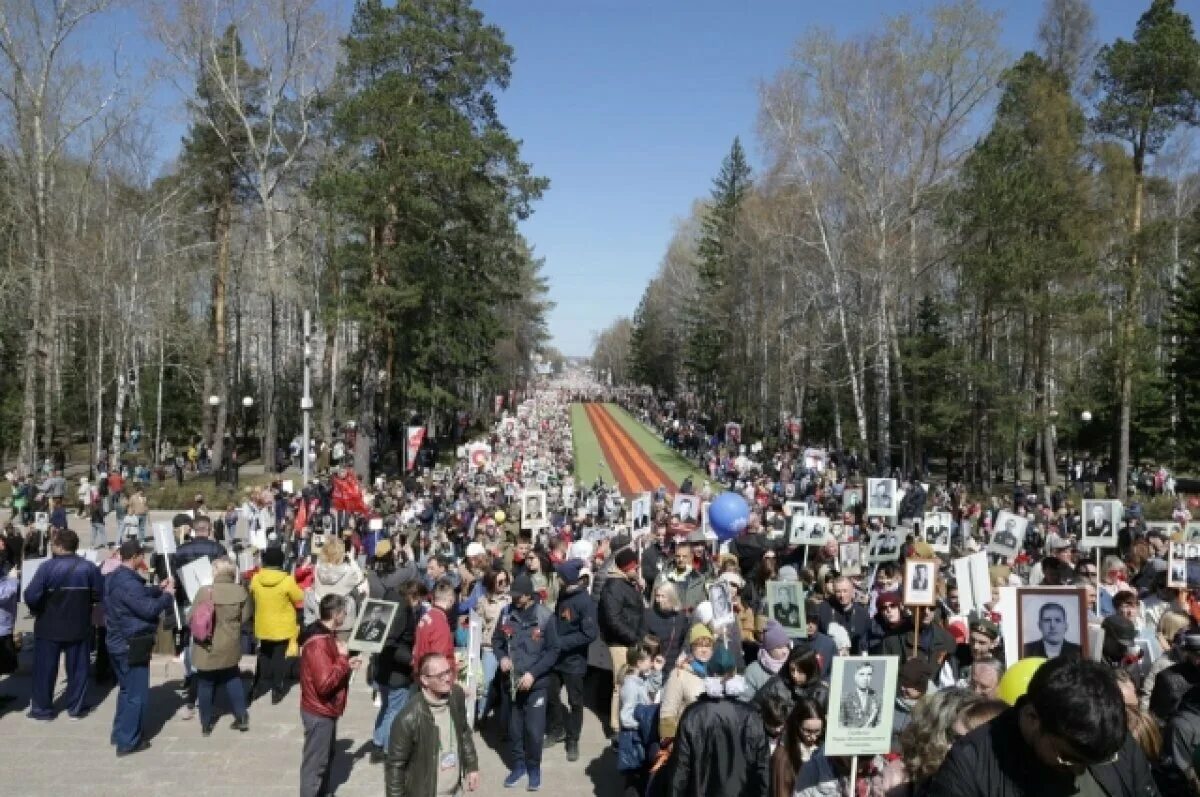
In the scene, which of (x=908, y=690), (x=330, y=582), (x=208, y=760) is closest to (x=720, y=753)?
(x=908, y=690)

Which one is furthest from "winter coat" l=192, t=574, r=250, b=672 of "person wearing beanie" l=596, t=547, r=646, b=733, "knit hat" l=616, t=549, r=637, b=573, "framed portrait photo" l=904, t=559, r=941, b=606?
"framed portrait photo" l=904, t=559, r=941, b=606

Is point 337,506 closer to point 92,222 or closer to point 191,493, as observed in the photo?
point 191,493

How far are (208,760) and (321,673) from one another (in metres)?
2.17

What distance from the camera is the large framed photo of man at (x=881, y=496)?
17.8 metres

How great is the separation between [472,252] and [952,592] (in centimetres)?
2302

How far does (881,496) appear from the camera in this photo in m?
18.1

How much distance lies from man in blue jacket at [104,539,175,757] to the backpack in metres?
0.35

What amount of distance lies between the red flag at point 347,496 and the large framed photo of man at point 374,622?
37.8 ft

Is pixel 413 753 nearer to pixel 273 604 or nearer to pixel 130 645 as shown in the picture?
pixel 130 645

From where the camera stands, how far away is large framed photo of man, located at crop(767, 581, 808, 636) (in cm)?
793

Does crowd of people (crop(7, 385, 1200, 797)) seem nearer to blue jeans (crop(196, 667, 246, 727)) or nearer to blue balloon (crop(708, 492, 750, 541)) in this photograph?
blue jeans (crop(196, 667, 246, 727))

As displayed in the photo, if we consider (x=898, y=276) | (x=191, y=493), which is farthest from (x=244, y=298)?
(x=898, y=276)

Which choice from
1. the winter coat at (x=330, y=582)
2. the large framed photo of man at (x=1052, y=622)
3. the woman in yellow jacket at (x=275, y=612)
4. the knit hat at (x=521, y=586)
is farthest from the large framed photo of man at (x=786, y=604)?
the woman in yellow jacket at (x=275, y=612)

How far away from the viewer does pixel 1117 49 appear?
88.2 feet
